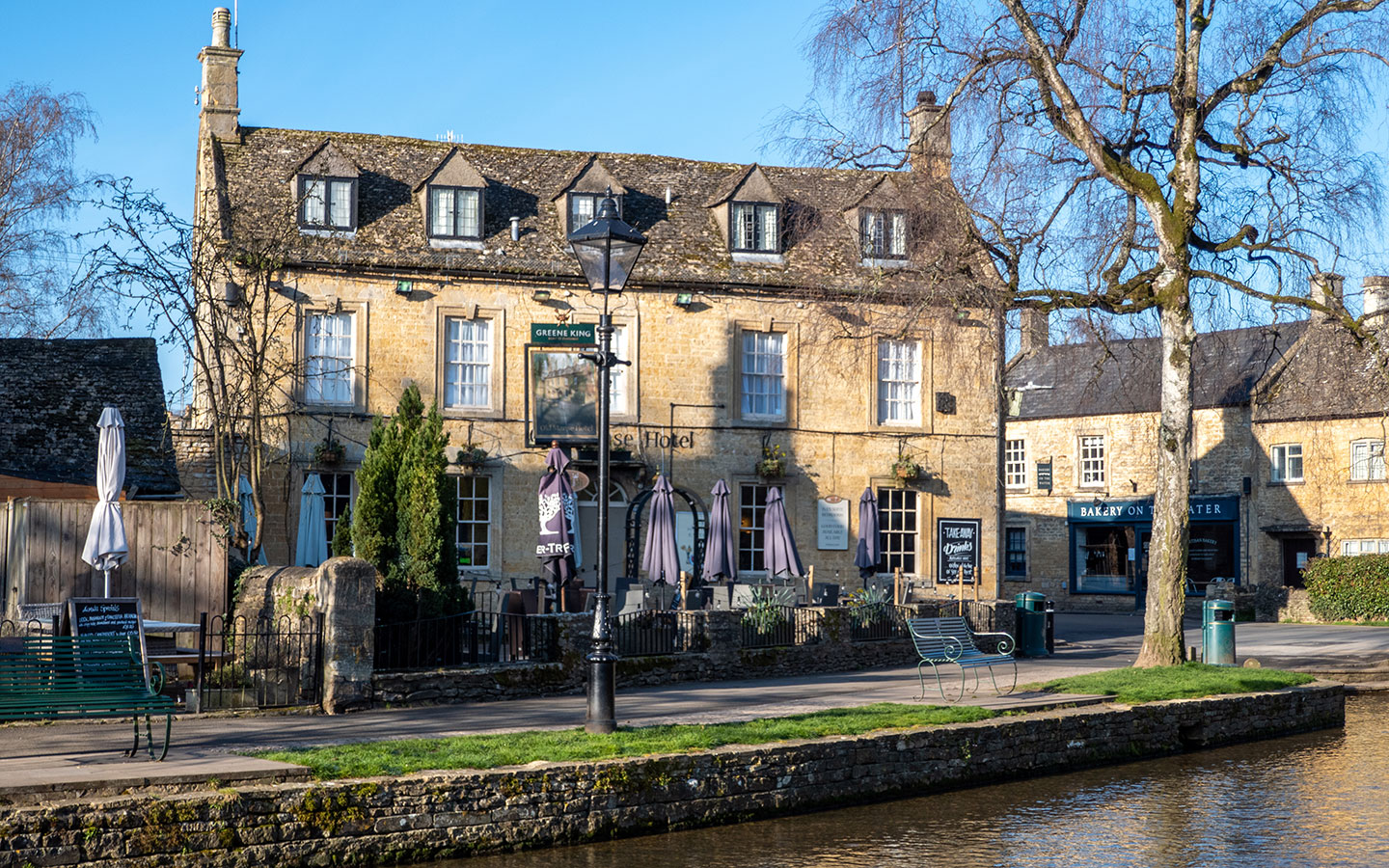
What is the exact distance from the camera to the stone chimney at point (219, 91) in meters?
25.1

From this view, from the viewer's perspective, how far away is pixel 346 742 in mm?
10844

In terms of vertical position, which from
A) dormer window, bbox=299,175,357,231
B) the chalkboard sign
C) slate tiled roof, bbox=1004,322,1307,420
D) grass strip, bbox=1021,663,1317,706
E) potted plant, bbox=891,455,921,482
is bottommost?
grass strip, bbox=1021,663,1317,706

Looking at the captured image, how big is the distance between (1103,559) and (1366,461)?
8807 millimetres

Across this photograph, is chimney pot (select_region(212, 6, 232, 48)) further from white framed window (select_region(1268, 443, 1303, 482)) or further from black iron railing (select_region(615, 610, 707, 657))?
white framed window (select_region(1268, 443, 1303, 482))

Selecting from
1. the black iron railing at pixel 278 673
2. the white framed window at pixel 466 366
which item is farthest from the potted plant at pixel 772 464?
the black iron railing at pixel 278 673

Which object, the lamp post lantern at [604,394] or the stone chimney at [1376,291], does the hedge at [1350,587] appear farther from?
the lamp post lantern at [604,394]

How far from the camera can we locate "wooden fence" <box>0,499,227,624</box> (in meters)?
16.6

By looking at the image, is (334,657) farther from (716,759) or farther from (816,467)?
(816,467)

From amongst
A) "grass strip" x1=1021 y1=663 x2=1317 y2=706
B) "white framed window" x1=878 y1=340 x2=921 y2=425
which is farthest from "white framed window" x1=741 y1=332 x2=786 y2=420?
"grass strip" x1=1021 y1=663 x2=1317 y2=706

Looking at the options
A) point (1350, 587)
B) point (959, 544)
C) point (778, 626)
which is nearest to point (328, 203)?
point (778, 626)

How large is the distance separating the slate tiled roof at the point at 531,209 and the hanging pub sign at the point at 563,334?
3.37 ft

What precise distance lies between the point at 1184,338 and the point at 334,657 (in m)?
11.1

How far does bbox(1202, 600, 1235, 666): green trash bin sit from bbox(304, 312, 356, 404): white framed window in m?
14.6

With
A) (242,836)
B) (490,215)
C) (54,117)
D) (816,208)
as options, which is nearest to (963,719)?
(242,836)
